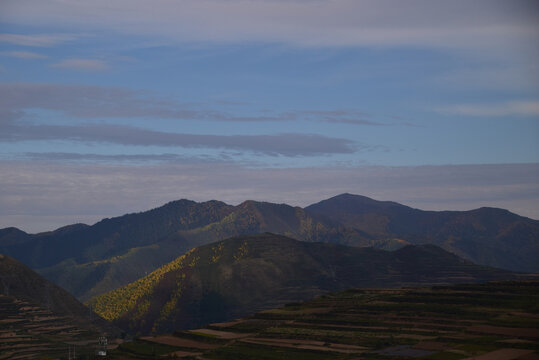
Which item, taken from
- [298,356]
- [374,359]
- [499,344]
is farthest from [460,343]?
[298,356]

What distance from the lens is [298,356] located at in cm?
19500

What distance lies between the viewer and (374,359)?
180 meters

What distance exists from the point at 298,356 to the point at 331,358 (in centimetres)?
1125

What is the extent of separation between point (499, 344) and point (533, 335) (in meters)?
14.1

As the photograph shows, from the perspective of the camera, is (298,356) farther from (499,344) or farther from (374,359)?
(499,344)

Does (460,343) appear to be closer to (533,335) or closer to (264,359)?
(533,335)

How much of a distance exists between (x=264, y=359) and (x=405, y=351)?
1503 inches

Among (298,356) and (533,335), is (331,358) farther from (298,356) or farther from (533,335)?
(533,335)

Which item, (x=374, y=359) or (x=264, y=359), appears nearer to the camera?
(x=374, y=359)

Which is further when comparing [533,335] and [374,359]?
[533,335]

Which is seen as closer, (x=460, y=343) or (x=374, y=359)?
(x=374, y=359)

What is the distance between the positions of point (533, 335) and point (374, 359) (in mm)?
47297

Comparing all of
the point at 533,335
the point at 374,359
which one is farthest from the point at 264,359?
the point at 533,335

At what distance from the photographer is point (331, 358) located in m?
188
